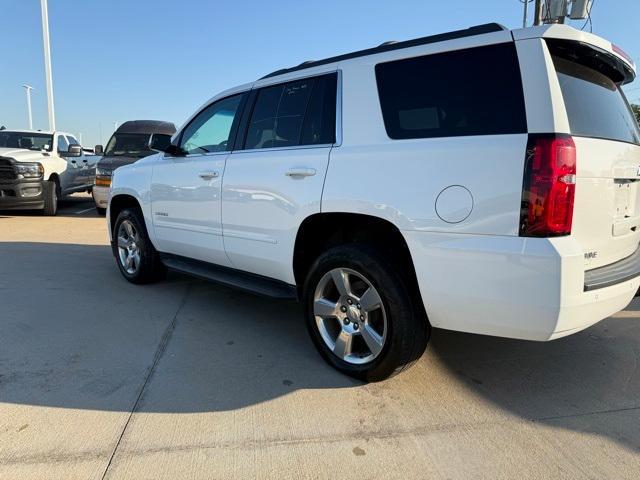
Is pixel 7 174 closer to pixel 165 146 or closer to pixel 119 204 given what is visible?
pixel 119 204

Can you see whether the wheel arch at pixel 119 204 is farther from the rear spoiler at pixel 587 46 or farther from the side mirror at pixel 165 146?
the rear spoiler at pixel 587 46

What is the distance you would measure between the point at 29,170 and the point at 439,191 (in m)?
9.82

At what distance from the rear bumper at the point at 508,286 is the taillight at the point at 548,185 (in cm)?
8

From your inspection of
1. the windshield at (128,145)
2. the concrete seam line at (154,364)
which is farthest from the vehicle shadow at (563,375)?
the windshield at (128,145)

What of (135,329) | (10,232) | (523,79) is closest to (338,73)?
(523,79)

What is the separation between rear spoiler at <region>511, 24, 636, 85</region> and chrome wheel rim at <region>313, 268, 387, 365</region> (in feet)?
5.07

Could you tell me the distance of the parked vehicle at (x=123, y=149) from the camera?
32.4 ft

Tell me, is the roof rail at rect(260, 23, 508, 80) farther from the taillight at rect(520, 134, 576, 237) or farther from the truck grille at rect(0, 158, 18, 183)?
the truck grille at rect(0, 158, 18, 183)

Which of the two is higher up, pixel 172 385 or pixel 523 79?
pixel 523 79

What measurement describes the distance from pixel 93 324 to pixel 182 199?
49.4 inches

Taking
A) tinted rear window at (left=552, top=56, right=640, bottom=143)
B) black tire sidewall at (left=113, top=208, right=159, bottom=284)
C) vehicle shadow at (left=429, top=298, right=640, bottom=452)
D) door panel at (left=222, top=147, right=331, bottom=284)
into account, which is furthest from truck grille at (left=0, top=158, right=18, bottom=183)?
tinted rear window at (left=552, top=56, right=640, bottom=143)

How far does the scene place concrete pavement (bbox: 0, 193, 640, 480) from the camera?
2229 millimetres

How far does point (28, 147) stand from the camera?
1094cm

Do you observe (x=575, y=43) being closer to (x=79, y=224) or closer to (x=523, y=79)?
(x=523, y=79)
